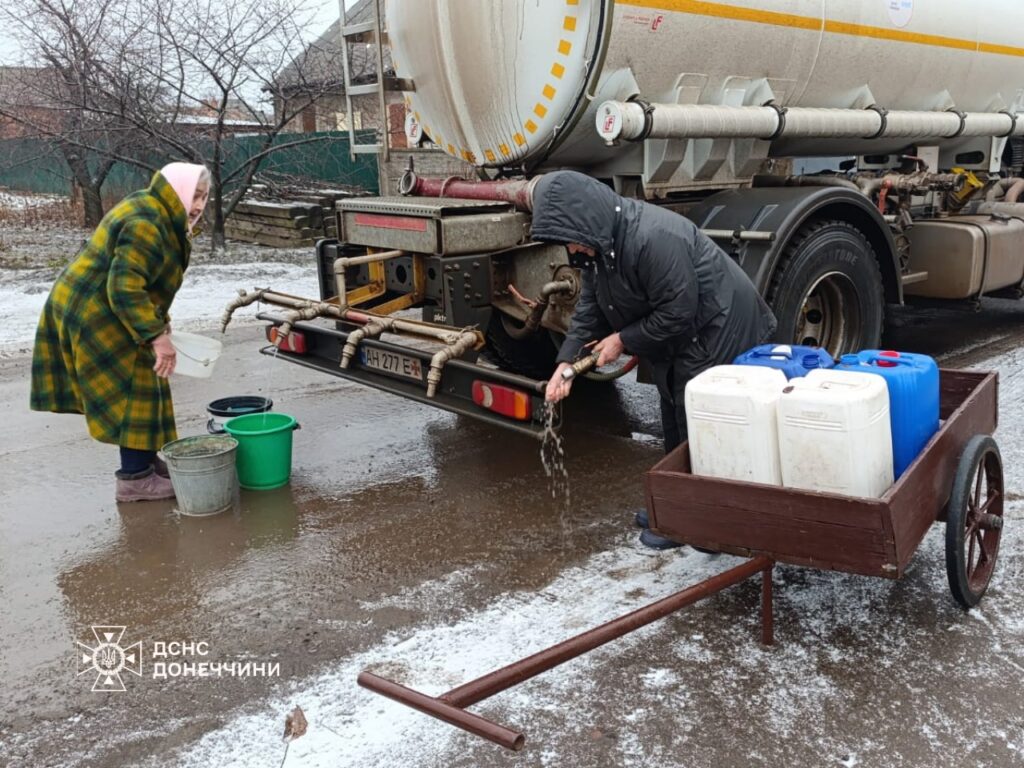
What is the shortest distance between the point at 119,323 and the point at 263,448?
89 cm

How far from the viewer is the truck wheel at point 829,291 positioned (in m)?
5.14

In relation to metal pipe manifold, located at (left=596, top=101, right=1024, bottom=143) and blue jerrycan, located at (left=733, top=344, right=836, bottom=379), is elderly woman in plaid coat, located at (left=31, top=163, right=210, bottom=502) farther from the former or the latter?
blue jerrycan, located at (left=733, top=344, right=836, bottom=379)

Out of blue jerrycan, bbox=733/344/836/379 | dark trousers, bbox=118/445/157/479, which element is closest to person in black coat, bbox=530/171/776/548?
blue jerrycan, bbox=733/344/836/379

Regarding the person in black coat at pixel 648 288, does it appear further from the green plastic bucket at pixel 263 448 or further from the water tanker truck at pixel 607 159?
the green plastic bucket at pixel 263 448

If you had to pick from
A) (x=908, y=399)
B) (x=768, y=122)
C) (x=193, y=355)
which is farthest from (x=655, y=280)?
(x=193, y=355)

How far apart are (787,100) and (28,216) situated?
14.5 m

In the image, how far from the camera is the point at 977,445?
329 centimetres

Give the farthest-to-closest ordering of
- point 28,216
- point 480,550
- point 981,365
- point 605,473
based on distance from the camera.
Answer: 1. point 28,216
2. point 981,365
3. point 605,473
4. point 480,550

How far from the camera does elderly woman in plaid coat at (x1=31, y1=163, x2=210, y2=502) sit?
4.16 metres

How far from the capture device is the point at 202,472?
432cm

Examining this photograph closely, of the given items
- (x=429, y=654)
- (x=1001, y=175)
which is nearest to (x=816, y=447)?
(x=429, y=654)

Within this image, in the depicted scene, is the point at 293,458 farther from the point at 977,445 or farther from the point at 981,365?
the point at 981,365

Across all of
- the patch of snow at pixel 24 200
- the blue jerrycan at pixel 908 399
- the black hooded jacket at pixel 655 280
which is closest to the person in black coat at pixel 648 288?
the black hooded jacket at pixel 655 280

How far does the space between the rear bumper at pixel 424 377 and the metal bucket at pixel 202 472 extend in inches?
27.9
